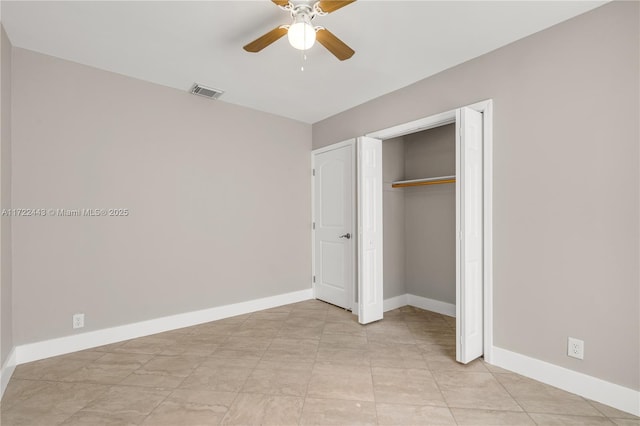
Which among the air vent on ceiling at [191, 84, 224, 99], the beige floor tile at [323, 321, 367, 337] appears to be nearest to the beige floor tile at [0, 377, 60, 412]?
the beige floor tile at [323, 321, 367, 337]

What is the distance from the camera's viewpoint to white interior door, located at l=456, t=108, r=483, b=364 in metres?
2.53

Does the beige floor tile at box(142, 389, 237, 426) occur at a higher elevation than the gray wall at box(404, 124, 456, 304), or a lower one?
lower

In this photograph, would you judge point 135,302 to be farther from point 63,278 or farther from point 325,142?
point 325,142

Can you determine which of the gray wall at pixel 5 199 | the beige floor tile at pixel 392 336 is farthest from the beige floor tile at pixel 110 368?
the beige floor tile at pixel 392 336

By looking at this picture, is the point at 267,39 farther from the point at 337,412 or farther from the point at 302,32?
the point at 337,412

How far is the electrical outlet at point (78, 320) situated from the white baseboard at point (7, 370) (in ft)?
1.37

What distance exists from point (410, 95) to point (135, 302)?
3.68 metres

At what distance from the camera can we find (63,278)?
2.76 m

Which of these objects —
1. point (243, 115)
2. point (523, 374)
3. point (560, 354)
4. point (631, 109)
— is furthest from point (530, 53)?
point (243, 115)

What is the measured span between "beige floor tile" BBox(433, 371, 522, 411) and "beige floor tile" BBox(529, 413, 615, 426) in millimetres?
121

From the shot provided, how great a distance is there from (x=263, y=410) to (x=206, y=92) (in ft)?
10.6

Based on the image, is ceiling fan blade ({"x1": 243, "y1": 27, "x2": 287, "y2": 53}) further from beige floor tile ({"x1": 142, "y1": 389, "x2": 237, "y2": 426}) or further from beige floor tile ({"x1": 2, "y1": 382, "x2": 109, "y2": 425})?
beige floor tile ({"x1": 2, "y1": 382, "x2": 109, "y2": 425})

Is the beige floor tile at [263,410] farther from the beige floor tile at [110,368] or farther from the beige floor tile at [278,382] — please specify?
the beige floor tile at [110,368]

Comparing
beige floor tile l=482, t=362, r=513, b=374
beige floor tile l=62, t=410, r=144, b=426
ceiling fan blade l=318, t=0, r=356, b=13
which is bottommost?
beige floor tile l=482, t=362, r=513, b=374
